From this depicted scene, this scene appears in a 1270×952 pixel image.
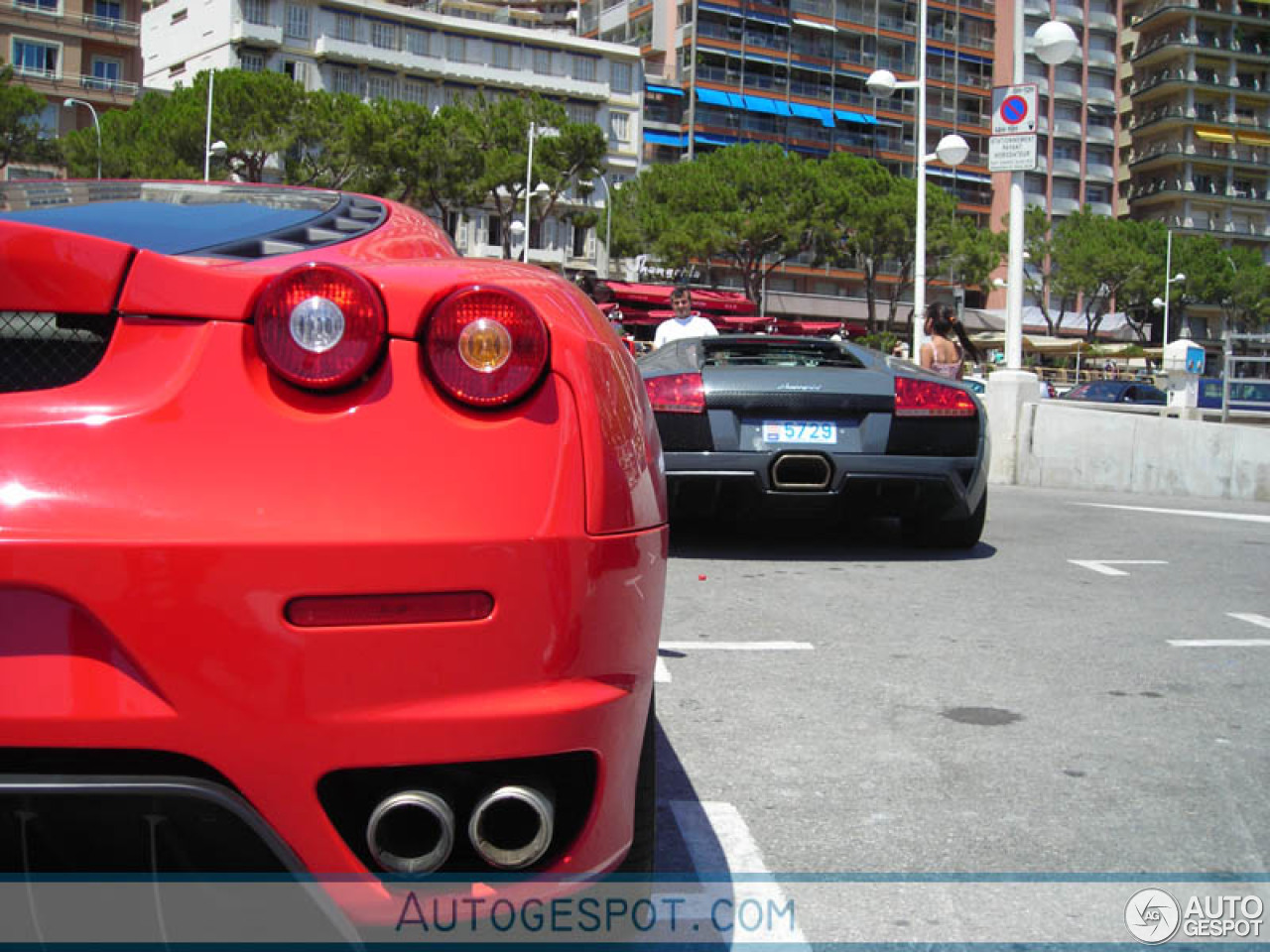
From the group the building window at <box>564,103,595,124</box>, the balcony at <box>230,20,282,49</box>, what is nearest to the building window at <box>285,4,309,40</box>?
the balcony at <box>230,20,282,49</box>

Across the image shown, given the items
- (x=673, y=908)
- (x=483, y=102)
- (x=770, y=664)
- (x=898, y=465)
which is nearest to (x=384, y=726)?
(x=673, y=908)

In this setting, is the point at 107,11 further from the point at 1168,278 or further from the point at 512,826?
the point at 512,826

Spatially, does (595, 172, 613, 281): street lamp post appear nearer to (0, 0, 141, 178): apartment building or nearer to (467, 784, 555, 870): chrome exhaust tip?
(0, 0, 141, 178): apartment building

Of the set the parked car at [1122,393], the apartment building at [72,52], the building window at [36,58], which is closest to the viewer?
the parked car at [1122,393]

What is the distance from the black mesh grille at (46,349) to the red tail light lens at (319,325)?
8.4 inches

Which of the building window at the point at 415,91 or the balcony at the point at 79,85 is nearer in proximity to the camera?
the balcony at the point at 79,85

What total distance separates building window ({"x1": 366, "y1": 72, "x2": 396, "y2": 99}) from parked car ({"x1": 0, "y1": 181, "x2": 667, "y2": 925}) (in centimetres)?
7776

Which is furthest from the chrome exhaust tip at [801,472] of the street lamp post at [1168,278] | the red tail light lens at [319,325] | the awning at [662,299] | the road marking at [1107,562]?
the street lamp post at [1168,278]

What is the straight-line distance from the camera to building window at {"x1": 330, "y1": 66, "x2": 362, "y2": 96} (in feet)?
248

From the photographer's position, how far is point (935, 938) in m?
2.39

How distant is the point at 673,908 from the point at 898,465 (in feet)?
13.4

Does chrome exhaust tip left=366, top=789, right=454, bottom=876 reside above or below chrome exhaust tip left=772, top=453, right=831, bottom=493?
below

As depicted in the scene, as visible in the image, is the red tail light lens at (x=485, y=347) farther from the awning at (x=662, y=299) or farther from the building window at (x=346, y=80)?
the building window at (x=346, y=80)

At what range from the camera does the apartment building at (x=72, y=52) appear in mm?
73625
